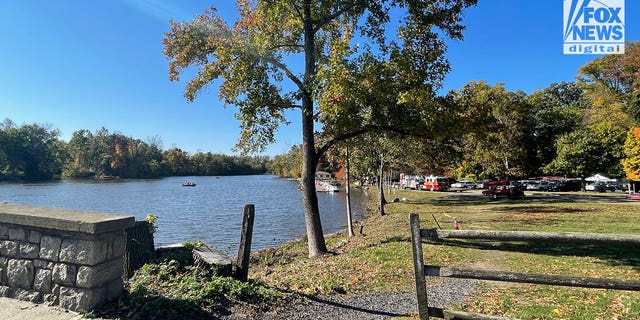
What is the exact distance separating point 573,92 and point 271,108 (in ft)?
289

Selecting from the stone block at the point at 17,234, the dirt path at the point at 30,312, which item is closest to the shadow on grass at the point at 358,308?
the dirt path at the point at 30,312

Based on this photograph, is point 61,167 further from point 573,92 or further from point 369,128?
point 573,92

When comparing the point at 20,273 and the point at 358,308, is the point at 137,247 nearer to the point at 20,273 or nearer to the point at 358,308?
the point at 20,273

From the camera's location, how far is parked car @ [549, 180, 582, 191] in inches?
1716

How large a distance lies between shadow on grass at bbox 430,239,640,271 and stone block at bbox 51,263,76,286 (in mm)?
9441

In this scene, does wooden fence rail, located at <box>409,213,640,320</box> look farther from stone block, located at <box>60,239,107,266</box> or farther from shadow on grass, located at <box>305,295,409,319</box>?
Answer: stone block, located at <box>60,239,107,266</box>

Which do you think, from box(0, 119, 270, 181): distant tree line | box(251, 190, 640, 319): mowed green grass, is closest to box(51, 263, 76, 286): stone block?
box(251, 190, 640, 319): mowed green grass

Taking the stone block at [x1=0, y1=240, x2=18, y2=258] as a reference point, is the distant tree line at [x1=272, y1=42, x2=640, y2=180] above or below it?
above

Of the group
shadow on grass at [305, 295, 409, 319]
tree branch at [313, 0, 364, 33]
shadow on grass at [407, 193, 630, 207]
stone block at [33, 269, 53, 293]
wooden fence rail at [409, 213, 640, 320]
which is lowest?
shadow on grass at [407, 193, 630, 207]

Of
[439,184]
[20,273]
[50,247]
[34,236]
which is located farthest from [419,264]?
[439,184]

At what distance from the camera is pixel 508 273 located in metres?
4.14

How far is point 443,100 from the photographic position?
34.8 feet

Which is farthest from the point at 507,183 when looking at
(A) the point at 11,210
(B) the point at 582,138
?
(A) the point at 11,210

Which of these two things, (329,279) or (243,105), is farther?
(243,105)
